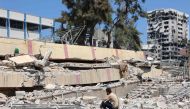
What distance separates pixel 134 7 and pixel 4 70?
27.5m

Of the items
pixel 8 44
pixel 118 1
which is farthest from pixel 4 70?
pixel 118 1

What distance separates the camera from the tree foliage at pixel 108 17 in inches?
1756

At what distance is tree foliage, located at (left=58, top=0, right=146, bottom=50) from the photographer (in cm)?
4459

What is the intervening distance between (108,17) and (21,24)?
1105cm

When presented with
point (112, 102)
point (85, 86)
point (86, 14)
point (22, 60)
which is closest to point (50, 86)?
point (22, 60)

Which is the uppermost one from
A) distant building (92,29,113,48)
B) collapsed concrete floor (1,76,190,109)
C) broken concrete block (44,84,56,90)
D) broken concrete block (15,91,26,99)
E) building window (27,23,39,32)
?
building window (27,23,39,32)

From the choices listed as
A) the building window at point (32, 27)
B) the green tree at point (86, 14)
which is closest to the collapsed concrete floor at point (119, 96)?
the green tree at point (86, 14)

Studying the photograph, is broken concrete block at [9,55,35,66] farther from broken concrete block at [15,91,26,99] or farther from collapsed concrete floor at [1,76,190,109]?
broken concrete block at [15,91,26,99]

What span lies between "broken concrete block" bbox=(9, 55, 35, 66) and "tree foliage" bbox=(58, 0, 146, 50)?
18800 millimetres

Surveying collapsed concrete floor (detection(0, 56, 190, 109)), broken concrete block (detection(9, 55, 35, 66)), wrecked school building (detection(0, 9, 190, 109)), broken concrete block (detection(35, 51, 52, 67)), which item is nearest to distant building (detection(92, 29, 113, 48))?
wrecked school building (detection(0, 9, 190, 109))

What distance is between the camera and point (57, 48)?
28.5m

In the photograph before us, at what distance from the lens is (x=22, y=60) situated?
2433 centimetres

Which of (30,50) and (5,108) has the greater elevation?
(30,50)

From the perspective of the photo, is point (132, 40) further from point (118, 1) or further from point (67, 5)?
point (67, 5)
